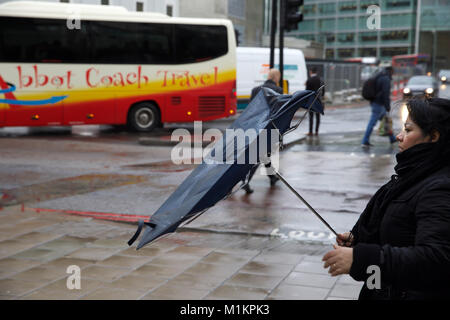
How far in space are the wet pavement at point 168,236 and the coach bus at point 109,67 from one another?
4484mm

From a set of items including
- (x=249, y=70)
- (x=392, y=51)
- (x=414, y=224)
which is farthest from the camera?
(x=392, y=51)

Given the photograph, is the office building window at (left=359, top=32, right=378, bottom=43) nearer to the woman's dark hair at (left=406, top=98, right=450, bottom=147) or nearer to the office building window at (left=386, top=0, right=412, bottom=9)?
the office building window at (left=386, top=0, right=412, bottom=9)

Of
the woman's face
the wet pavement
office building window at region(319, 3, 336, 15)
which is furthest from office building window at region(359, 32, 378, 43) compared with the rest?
the woman's face

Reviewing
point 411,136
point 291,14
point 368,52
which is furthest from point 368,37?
point 411,136

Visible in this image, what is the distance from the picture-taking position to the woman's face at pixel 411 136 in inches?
89.6

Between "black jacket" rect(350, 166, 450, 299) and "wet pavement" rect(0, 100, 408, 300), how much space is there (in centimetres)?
266

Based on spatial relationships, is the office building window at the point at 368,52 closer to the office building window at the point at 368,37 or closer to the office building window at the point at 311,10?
the office building window at the point at 368,37

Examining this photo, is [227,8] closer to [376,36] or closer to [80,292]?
[80,292]

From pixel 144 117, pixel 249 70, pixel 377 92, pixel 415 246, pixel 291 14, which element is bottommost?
pixel 144 117

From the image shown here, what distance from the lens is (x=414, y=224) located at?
2.21 meters

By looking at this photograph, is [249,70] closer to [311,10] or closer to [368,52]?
[368,52]

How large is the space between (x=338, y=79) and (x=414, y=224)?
3616 centimetres

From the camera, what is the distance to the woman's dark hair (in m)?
2.23

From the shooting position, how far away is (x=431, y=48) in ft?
330
